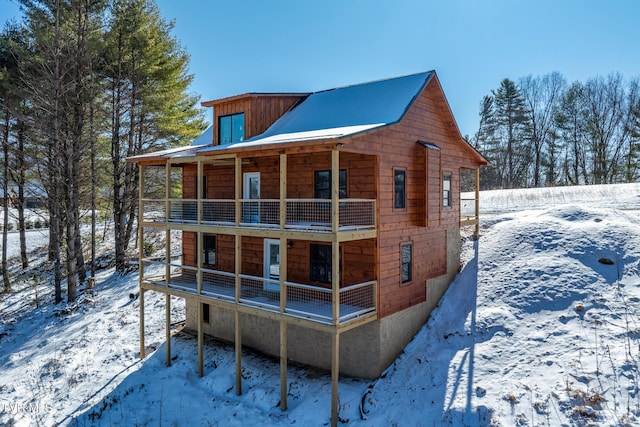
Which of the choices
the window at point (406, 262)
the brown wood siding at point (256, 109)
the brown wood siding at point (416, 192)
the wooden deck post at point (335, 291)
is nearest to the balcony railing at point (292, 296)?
the wooden deck post at point (335, 291)

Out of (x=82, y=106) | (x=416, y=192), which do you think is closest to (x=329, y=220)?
(x=416, y=192)

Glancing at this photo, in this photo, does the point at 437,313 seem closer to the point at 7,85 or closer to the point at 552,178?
the point at 7,85

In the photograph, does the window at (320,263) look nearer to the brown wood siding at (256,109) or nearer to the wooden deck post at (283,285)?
the wooden deck post at (283,285)

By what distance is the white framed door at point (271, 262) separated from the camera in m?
14.8

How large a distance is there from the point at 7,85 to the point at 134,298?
13.7m

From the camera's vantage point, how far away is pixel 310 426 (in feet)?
35.3

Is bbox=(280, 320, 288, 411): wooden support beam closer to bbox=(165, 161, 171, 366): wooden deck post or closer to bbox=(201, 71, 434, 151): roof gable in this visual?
bbox=(165, 161, 171, 366): wooden deck post

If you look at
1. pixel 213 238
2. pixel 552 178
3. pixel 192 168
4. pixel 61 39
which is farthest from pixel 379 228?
pixel 552 178

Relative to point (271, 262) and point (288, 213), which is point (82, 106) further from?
point (288, 213)

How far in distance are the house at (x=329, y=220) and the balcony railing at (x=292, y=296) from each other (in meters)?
A: 0.04

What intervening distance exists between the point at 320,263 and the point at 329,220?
5.46 ft

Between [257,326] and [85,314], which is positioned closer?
[257,326]

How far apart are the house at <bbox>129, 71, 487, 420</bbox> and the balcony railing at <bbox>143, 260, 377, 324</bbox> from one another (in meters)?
0.04

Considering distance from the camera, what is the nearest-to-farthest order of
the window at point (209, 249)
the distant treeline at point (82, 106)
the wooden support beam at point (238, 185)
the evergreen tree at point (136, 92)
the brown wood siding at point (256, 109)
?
1. the wooden support beam at point (238, 185)
2. the brown wood siding at point (256, 109)
3. the window at point (209, 249)
4. the distant treeline at point (82, 106)
5. the evergreen tree at point (136, 92)
